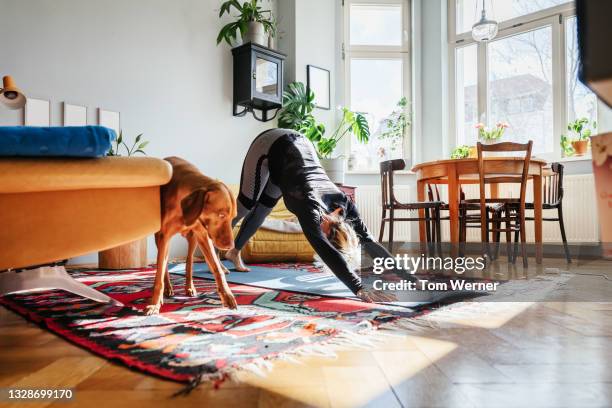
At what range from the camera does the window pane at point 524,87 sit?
459cm

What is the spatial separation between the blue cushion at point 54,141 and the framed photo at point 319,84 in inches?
147

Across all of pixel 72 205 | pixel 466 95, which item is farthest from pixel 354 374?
pixel 466 95

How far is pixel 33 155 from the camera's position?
119 centimetres

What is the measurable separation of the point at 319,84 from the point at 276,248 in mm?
2369

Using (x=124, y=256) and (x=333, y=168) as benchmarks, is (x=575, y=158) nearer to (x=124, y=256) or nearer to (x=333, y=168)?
(x=333, y=168)

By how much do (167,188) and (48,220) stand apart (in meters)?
0.35

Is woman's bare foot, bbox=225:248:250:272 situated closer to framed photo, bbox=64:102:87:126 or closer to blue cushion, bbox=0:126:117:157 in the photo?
blue cushion, bbox=0:126:117:157

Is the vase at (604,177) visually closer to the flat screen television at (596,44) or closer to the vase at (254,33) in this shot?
the flat screen television at (596,44)

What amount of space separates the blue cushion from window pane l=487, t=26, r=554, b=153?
14.8 feet

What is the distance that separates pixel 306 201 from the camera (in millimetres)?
1646

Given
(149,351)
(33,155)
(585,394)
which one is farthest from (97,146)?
(585,394)

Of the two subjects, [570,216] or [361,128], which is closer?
[570,216]

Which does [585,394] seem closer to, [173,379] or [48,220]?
[173,379]

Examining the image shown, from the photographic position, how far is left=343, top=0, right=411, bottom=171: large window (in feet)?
17.3
